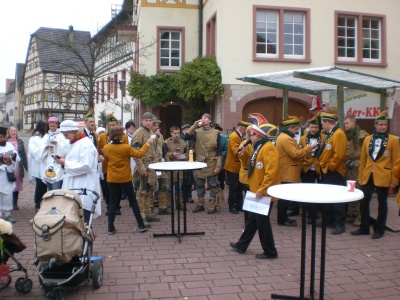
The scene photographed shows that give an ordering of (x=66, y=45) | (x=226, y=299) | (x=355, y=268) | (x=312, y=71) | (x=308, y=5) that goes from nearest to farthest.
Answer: (x=226, y=299), (x=355, y=268), (x=312, y=71), (x=308, y=5), (x=66, y=45)

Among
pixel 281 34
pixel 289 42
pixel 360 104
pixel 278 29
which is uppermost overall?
pixel 278 29

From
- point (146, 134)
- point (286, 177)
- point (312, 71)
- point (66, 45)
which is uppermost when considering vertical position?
point (66, 45)

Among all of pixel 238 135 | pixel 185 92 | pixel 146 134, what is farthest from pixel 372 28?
pixel 146 134

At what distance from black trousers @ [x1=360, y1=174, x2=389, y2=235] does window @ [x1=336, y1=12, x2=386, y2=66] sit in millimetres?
10495

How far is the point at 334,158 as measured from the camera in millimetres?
8141

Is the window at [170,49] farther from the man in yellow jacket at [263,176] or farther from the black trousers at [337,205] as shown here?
the man in yellow jacket at [263,176]

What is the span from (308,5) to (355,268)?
41.5ft

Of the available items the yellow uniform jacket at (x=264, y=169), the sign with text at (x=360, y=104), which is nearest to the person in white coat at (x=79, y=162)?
the yellow uniform jacket at (x=264, y=169)

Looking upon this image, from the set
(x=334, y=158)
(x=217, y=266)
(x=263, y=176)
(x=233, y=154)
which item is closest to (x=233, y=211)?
(x=233, y=154)

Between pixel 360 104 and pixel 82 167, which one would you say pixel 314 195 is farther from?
pixel 360 104

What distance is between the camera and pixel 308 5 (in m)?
17.2

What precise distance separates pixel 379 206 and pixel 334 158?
100 centimetres

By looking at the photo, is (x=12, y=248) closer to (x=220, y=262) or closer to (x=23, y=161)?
(x=220, y=262)

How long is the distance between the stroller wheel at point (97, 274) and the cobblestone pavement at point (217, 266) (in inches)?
3.0
